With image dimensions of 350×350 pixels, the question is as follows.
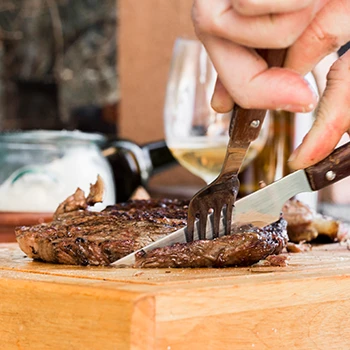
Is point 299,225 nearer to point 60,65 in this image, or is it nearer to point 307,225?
point 307,225

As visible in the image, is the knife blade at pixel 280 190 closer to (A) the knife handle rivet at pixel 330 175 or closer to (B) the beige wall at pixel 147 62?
(A) the knife handle rivet at pixel 330 175

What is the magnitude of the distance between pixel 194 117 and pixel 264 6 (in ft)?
4.04

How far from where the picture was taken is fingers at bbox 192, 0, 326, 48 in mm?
849

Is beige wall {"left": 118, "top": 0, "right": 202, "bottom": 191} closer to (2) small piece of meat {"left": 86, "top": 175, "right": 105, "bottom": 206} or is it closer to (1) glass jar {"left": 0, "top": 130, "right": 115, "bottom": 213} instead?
(1) glass jar {"left": 0, "top": 130, "right": 115, "bottom": 213}

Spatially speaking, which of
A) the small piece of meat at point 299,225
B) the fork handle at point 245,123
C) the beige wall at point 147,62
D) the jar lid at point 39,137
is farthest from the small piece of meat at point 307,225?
the beige wall at point 147,62

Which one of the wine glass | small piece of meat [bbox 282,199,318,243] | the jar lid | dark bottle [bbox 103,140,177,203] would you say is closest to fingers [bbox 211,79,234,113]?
small piece of meat [bbox 282,199,318,243]

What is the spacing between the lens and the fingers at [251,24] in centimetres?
85

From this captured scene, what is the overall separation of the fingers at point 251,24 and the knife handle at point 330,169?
1.11 feet

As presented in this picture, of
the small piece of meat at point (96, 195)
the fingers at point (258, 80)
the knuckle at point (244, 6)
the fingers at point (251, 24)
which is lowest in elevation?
the small piece of meat at point (96, 195)

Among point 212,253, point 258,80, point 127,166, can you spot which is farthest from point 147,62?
point 258,80

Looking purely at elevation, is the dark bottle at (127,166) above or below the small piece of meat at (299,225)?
below

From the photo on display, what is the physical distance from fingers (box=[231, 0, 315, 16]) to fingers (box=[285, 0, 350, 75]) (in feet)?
0.34

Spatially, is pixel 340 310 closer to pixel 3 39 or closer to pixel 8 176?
pixel 8 176

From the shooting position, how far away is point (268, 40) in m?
0.86
